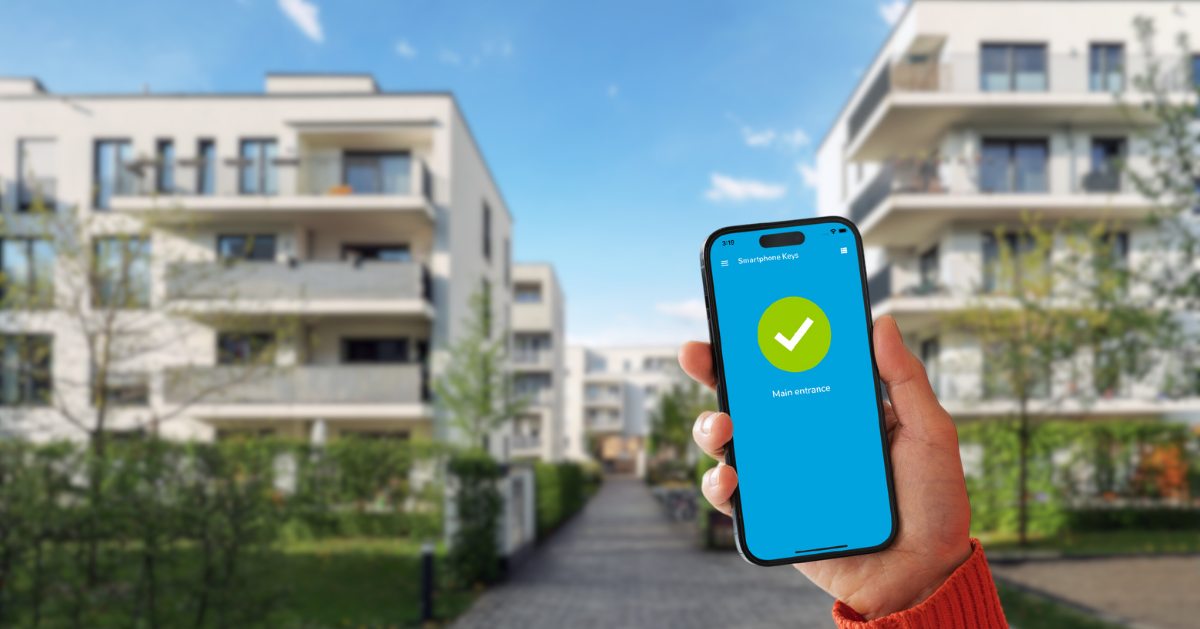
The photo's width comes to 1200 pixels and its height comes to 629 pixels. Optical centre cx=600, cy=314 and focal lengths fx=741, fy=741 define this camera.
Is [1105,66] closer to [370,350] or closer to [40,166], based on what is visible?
[370,350]

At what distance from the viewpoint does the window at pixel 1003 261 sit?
15867mm

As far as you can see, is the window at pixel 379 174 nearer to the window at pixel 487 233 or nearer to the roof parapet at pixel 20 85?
the window at pixel 487 233

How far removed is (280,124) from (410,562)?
536 inches

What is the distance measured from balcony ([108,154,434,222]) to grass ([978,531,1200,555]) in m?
15.7

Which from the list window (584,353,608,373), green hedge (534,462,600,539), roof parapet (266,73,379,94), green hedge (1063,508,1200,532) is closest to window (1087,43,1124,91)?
green hedge (1063,508,1200,532)

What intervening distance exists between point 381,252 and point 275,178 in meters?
3.46

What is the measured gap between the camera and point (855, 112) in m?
23.9

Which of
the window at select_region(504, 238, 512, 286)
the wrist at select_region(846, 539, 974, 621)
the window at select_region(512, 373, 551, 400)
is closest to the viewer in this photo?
the wrist at select_region(846, 539, 974, 621)

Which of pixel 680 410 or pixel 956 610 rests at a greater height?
pixel 956 610

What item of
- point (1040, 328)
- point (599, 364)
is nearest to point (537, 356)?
point (1040, 328)

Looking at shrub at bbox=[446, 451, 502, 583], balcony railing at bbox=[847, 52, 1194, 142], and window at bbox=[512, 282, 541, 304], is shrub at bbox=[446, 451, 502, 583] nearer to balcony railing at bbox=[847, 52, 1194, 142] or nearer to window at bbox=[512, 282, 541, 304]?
balcony railing at bbox=[847, 52, 1194, 142]

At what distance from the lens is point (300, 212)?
20047 mm

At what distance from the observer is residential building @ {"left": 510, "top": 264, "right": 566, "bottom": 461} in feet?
146

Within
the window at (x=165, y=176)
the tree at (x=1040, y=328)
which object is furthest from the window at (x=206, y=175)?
the tree at (x=1040, y=328)
